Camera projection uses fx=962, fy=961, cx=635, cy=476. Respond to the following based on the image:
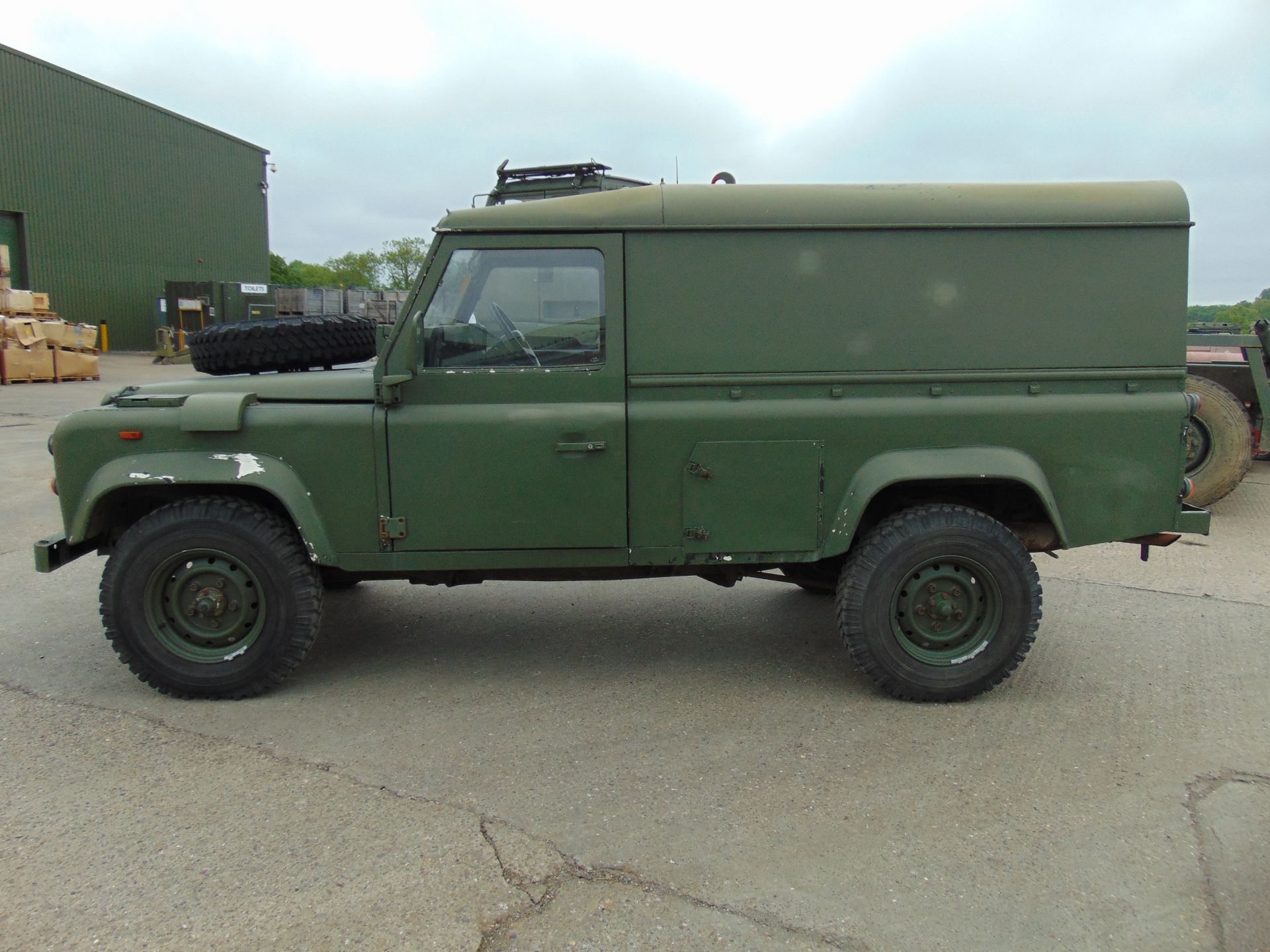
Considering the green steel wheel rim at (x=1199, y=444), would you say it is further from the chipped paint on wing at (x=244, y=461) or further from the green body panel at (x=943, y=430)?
the chipped paint on wing at (x=244, y=461)

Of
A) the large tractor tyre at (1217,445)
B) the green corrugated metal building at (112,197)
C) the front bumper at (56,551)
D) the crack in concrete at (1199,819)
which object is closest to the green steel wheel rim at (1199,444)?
the large tractor tyre at (1217,445)

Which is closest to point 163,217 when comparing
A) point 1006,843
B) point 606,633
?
point 606,633

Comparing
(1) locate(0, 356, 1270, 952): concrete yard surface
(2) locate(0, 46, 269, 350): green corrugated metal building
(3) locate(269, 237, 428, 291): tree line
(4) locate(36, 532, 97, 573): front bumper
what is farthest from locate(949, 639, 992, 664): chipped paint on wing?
(3) locate(269, 237, 428, 291): tree line

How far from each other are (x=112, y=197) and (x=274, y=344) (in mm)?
31839

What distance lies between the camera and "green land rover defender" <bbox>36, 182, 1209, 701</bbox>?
13.3ft

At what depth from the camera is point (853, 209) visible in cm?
406

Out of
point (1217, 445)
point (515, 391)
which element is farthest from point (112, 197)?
point (1217, 445)

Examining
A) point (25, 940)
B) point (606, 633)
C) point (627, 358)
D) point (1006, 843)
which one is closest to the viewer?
point (25, 940)

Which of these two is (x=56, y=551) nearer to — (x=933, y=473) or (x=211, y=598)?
(x=211, y=598)

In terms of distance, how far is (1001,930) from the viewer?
2652mm

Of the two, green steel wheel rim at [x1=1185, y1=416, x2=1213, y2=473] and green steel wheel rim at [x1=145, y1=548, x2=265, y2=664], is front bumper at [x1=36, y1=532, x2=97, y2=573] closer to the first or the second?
green steel wheel rim at [x1=145, y1=548, x2=265, y2=664]

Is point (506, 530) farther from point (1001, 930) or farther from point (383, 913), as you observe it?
point (1001, 930)

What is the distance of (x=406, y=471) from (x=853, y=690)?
223 centimetres

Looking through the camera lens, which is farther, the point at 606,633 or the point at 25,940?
the point at 606,633
